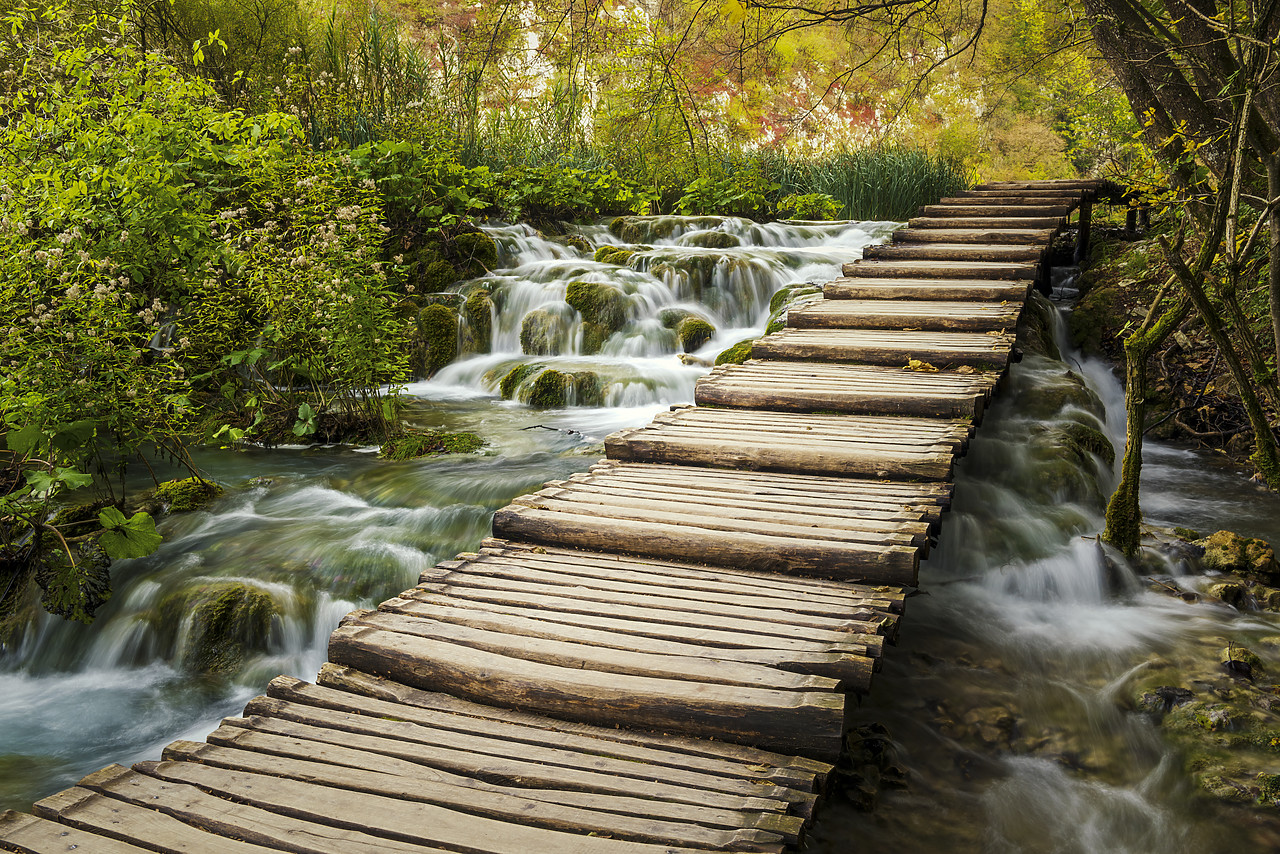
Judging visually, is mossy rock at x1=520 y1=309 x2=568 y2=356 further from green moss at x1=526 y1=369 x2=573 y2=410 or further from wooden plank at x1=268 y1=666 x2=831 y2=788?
wooden plank at x1=268 y1=666 x2=831 y2=788

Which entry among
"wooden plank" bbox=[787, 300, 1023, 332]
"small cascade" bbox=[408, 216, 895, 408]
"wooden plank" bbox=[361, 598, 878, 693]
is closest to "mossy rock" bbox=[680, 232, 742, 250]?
"small cascade" bbox=[408, 216, 895, 408]

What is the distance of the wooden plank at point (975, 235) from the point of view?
7.63 metres

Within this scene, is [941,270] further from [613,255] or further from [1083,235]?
[613,255]

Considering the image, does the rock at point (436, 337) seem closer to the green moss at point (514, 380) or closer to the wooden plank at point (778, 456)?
the green moss at point (514, 380)

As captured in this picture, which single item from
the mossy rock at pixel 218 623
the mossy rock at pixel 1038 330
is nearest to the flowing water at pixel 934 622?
the mossy rock at pixel 218 623

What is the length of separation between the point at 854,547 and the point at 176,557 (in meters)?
3.50

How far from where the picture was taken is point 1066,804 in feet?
9.64

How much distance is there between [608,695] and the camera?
2.35 meters

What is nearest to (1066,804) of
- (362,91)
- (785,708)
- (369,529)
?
(785,708)

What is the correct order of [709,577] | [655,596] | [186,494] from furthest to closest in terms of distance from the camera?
[186,494], [709,577], [655,596]

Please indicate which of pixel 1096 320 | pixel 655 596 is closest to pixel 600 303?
pixel 1096 320

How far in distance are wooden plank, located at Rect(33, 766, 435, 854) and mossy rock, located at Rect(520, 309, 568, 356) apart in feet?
21.3

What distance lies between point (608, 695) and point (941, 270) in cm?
574

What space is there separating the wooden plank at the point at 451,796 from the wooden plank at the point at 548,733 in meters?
0.13
